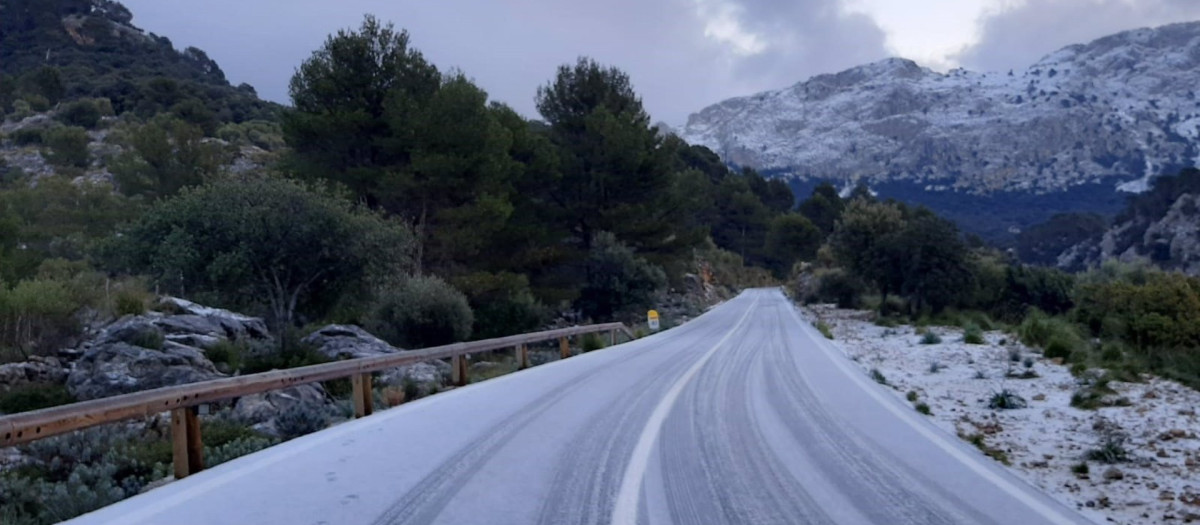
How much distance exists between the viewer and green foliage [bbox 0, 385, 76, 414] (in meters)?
12.6

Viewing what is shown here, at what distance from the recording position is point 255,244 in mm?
20922

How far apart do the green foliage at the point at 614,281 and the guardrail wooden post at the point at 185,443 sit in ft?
105

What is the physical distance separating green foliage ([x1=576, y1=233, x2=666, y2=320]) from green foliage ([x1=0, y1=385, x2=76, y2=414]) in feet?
87.7

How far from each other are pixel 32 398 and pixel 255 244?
8.22 metres

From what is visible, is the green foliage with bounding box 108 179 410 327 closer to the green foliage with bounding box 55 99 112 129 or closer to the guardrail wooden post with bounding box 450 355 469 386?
the guardrail wooden post with bounding box 450 355 469 386

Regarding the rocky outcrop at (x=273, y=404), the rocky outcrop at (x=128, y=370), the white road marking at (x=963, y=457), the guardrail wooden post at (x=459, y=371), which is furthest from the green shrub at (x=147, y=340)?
the white road marking at (x=963, y=457)

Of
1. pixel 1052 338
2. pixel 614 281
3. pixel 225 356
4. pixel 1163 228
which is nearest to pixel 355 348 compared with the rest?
pixel 225 356

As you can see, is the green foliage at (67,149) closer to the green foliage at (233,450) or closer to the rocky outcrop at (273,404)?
the rocky outcrop at (273,404)

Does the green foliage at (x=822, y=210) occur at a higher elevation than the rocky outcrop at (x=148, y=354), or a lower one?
higher

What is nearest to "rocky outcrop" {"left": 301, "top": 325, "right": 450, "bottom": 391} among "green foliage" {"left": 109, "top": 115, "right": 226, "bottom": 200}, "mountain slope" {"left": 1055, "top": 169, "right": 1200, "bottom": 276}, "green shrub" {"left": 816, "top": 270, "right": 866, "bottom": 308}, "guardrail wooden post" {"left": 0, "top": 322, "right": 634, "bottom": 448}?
"guardrail wooden post" {"left": 0, "top": 322, "right": 634, "bottom": 448}

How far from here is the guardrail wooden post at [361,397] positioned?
1041 centimetres

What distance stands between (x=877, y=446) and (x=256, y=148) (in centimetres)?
6689

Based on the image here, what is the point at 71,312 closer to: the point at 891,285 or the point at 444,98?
the point at 444,98

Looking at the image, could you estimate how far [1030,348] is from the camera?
2028 centimetres
